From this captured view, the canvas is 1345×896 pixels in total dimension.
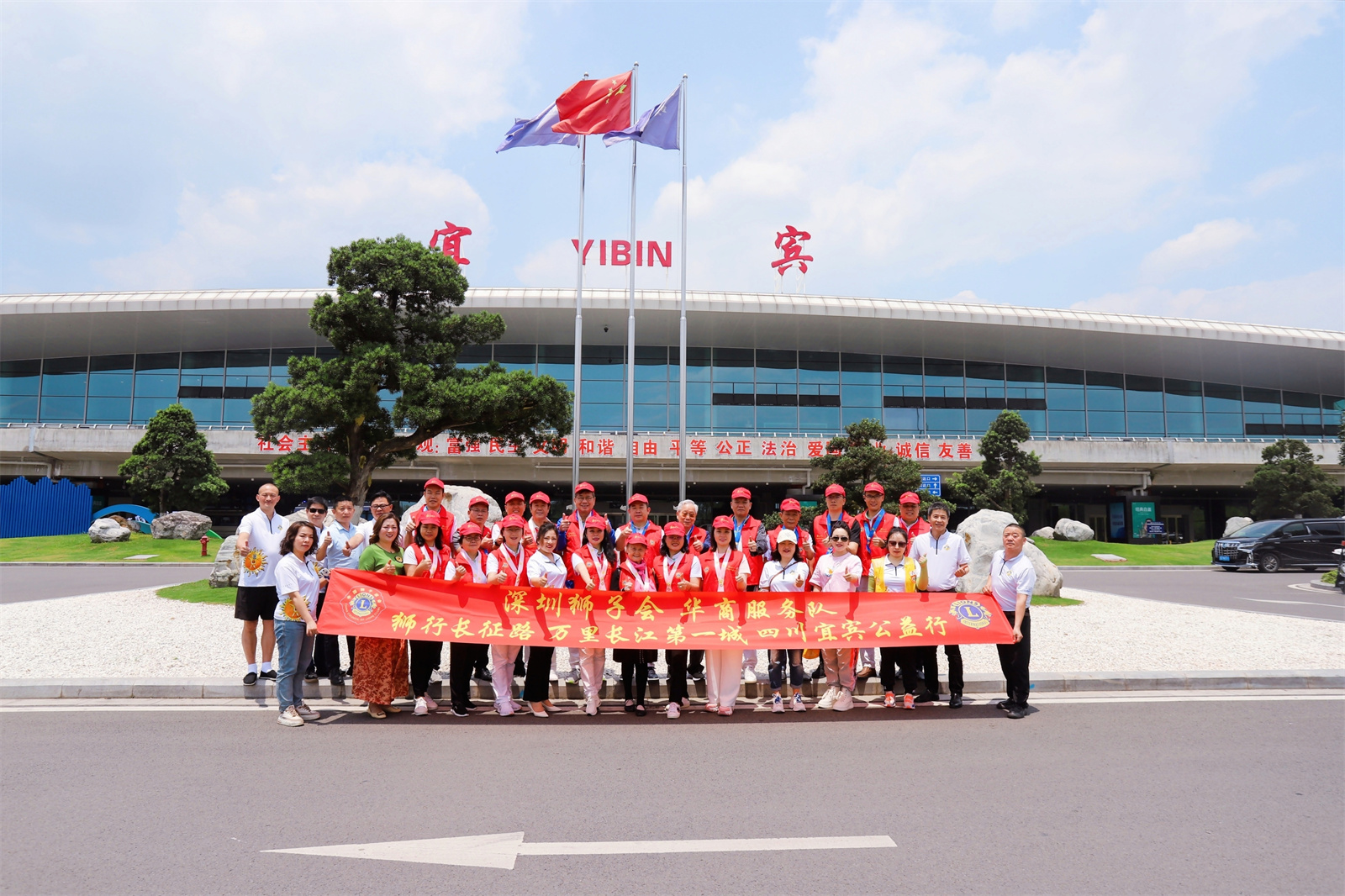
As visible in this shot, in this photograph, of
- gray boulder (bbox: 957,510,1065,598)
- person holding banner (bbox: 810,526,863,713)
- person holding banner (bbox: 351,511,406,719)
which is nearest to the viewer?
person holding banner (bbox: 351,511,406,719)

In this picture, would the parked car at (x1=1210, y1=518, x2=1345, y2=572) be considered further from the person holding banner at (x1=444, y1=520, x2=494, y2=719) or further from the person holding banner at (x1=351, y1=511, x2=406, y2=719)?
the person holding banner at (x1=351, y1=511, x2=406, y2=719)

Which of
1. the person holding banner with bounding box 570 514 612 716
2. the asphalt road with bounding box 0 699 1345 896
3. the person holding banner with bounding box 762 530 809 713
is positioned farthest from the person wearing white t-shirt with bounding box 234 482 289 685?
the person holding banner with bounding box 762 530 809 713

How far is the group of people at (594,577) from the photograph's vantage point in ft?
22.1

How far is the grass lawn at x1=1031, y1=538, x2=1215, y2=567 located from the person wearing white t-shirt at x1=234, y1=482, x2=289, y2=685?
2778 centimetres

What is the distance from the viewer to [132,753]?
17.6 feet

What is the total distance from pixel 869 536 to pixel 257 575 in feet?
20.0

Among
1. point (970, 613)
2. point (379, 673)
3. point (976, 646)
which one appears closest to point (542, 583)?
point (379, 673)

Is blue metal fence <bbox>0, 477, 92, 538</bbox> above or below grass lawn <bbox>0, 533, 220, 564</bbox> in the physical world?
above

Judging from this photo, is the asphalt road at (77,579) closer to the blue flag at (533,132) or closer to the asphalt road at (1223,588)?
the blue flag at (533,132)

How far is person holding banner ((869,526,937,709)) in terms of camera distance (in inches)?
279

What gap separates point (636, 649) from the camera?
680cm

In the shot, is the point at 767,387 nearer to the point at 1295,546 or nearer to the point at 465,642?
the point at 1295,546

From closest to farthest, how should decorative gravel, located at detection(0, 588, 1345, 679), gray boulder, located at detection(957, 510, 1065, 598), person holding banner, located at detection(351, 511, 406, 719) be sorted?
person holding banner, located at detection(351, 511, 406, 719) → decorative gravel, located at detection(0, 588, 1345, 679) → gray boulder, located at detection(957, 510, 1065, 598)

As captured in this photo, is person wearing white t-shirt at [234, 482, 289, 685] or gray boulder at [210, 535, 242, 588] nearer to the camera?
person wearing white t-shirt at [234, 482, 289, 685]
